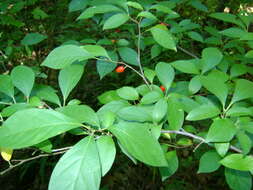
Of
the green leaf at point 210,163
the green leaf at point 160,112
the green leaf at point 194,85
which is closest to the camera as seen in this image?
the green leaf at point 160,112

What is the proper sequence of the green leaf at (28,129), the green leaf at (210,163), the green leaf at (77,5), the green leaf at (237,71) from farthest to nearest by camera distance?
the green leaf at (77,5), the green leaf at (237,71), the green leaf at (210,163), the green leaf at (28,129)

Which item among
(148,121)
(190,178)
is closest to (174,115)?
(148,121)

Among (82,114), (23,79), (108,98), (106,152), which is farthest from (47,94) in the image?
(106,152)

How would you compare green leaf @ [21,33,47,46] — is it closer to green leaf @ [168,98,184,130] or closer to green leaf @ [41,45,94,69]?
green leaf @ [41,45,94,69]

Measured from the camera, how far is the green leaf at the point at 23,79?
0.85 metres

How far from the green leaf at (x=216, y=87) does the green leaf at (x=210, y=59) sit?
0.14 metres

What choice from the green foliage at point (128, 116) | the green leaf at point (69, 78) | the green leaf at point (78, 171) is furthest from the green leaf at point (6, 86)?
the green leaf at point (78, 171)

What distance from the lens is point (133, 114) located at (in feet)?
2.41

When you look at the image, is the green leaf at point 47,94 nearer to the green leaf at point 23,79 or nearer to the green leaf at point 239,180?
the green leaf at point 23,79

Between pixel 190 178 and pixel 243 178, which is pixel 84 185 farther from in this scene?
pixel 190 178

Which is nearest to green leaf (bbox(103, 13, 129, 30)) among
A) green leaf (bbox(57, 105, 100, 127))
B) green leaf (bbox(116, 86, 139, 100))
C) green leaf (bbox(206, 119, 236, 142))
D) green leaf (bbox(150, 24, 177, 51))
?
green leaf (bbox(150, 24, 177, 51))

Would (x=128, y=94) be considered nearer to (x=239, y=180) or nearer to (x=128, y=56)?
(x=128, y=56)

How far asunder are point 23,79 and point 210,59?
682 millimetres

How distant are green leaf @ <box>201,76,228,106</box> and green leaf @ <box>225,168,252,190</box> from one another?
273mm
